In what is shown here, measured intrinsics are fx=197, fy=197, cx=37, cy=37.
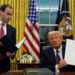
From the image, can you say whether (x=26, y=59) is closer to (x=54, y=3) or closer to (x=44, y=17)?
(x=44, y=17)

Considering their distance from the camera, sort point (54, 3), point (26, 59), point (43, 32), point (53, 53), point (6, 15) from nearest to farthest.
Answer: point (6, 15) → point (53, 53) → point (26, 59) → point (43, 32) → point (54, 3)

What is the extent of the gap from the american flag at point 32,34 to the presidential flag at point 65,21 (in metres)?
0.76

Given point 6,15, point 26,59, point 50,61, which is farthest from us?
point 26,59

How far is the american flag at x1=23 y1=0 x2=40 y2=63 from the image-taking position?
5883mm

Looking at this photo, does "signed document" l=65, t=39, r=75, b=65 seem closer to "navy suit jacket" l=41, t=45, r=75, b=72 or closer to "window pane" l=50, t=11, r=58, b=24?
"navy suit jacket" l=41, t=45, r=75, b=72

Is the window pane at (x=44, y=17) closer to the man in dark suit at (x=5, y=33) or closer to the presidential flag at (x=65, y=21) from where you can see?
the presidential flag at (x=65, y=21)

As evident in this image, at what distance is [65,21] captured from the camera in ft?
19.4

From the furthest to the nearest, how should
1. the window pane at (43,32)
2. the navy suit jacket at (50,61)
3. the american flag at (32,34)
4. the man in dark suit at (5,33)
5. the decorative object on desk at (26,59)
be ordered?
the window pane at (43,32), the american flag at (32,34), the decorative object on desk at (26,59), the navy suit jacket at (50,61), the man in dark suit at (5,33)

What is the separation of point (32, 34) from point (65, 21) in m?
1.07

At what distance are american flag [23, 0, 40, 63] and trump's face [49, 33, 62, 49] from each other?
3.07 m

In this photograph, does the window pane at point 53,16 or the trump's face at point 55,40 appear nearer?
the trump's face at point 55,40

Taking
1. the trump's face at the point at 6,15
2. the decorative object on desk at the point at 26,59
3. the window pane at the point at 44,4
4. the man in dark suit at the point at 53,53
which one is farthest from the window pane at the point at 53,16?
the trump's face at the point at 6,15

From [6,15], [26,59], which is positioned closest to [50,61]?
[6,15]

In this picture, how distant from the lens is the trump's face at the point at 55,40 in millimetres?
2794
